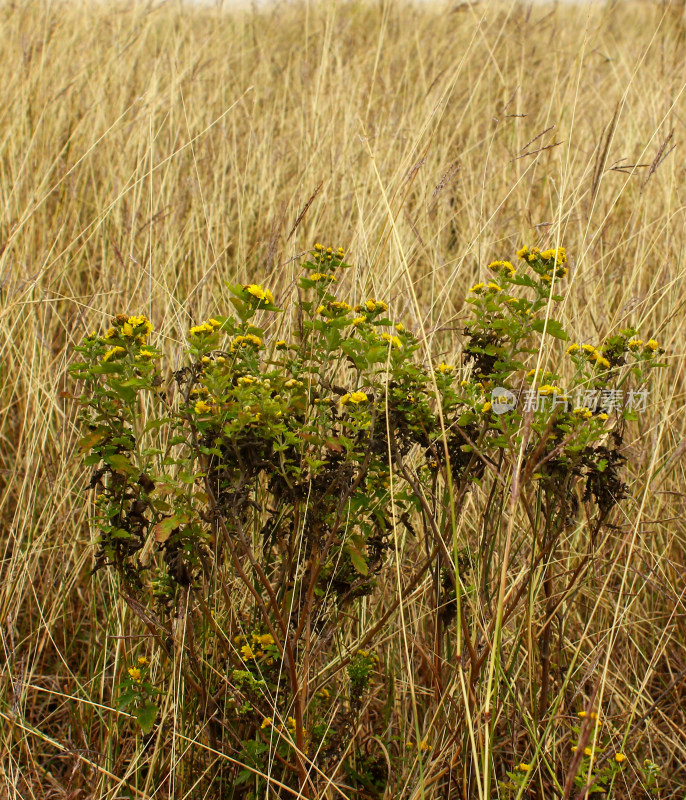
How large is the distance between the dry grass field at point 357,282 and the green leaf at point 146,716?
0.07 m

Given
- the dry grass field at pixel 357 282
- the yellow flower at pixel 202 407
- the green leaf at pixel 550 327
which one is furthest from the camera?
the dry grass field at pixel 357 282

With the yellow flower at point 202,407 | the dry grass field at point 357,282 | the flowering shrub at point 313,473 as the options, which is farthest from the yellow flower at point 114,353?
the dry grass field at point 357,282

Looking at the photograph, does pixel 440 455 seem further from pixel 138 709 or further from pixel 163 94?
pixel 163 94

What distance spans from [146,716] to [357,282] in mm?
1139

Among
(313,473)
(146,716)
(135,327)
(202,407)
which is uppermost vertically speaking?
(135,327)

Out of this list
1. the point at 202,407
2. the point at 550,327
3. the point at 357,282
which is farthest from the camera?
the point at 357,282

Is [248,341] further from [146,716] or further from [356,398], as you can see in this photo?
[146,716]

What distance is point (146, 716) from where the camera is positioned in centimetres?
127

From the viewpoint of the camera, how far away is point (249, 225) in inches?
105

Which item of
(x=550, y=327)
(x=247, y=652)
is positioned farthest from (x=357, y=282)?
(x=247, y=652)

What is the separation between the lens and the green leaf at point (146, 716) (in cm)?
126

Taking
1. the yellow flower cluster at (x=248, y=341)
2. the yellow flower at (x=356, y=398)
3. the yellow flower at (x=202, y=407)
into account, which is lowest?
the yellow flower at (x=202, y=407)

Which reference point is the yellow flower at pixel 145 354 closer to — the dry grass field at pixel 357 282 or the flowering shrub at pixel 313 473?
the flowering shrub at pixel 313 473

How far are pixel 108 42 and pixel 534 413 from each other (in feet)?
10.5
